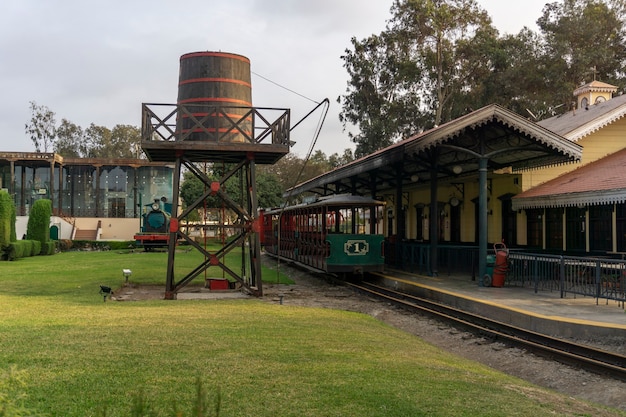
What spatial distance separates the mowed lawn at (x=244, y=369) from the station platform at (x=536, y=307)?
290cm

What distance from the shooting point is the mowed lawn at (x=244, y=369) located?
510cm

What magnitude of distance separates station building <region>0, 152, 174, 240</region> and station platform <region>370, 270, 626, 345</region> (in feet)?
132

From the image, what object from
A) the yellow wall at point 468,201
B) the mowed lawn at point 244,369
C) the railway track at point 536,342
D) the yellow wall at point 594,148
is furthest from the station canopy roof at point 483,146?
the mowed lawn at point 244,369

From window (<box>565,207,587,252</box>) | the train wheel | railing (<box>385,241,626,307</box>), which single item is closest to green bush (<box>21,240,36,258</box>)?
railing (<box>385,241,626,307</box>)

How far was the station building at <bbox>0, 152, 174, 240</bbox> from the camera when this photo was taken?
5062 cm

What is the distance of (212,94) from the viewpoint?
1481 centimetres

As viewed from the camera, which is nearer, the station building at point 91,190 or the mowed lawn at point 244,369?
the mowed lawn at point 244,369

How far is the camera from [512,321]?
11812mm

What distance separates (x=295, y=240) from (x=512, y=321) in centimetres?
1270

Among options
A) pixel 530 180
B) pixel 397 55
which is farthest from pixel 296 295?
pixel 397 55

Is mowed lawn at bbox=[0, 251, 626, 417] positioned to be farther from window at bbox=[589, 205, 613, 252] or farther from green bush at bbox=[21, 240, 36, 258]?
green bush at bbox=[21, 240, 36, 258]

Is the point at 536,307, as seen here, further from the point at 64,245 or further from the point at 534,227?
the point at 64,245

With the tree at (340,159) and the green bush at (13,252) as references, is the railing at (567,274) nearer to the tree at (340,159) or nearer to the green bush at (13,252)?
the green bush at (13,252)

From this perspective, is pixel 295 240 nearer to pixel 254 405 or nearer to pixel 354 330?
pixel 354 330
